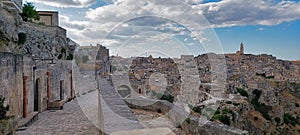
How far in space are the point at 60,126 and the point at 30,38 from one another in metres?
13.3

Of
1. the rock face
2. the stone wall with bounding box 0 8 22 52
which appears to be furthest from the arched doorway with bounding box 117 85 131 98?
the stone wall with bounding box 0 8 22 52

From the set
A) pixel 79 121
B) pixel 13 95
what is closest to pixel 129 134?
pixel 13 95

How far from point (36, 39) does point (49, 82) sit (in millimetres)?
9974

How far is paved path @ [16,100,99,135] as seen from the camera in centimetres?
690

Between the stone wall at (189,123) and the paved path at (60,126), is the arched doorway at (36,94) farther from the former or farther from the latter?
the stone wall at (189,123)

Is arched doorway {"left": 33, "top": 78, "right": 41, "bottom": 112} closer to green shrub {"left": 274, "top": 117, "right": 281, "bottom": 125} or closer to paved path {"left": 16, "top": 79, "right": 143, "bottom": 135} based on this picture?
paved path {"left": 16, "top": 79, "right": 143, "bottom": 135}

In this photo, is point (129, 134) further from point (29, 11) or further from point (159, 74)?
point (29, 11)

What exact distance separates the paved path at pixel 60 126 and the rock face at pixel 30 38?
5396 millimetres

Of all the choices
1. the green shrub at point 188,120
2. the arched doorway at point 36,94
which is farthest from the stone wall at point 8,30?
the green shrub at point 188,120

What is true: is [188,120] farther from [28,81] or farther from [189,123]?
[28,81]

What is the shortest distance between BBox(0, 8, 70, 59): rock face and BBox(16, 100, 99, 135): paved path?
17.7ft

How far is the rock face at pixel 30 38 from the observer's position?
14969mm

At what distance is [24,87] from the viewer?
8125 mm

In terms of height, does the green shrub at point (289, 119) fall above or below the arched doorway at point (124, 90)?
below
